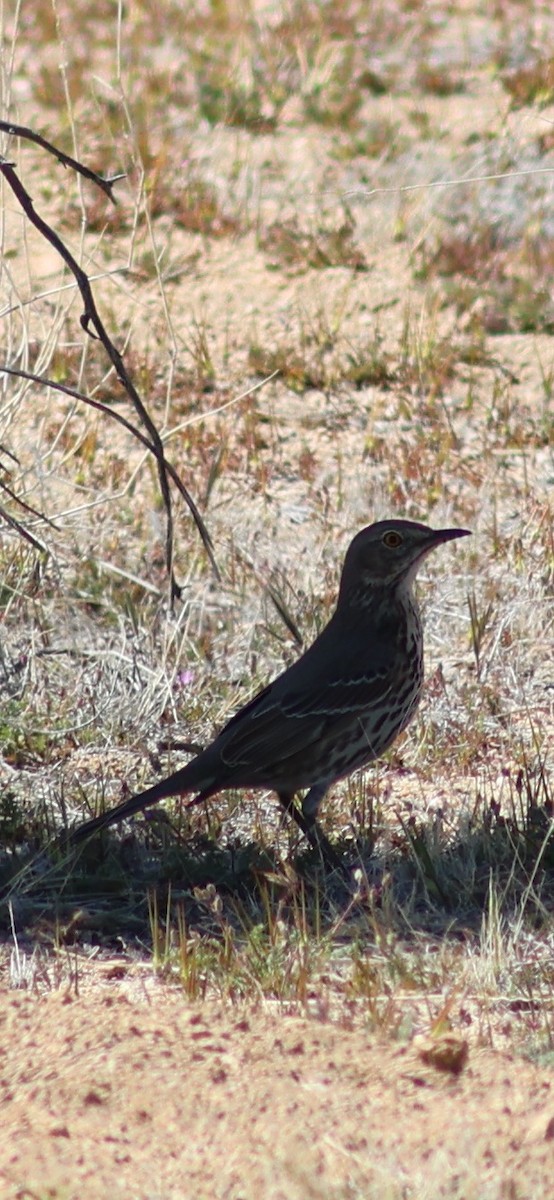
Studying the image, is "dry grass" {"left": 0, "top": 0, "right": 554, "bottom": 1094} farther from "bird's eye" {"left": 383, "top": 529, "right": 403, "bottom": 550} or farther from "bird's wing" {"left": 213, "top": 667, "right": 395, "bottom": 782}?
"bird's eye" {"left": 383, "top": 529, "right": 403, "bottom": 550}

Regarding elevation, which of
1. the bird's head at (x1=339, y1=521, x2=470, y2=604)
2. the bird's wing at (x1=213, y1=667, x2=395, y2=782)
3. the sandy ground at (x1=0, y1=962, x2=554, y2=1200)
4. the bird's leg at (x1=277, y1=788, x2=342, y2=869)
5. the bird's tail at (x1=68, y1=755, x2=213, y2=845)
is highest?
the bird's head at (x1=339, y1=521, x2=470, y2=604)

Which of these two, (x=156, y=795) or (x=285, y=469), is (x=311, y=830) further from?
(x=285, y=469)

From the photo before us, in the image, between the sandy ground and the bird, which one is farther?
the bird

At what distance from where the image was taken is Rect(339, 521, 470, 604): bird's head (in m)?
6.29

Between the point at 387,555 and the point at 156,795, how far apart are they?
1235mm

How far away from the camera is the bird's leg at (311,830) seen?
5906mm

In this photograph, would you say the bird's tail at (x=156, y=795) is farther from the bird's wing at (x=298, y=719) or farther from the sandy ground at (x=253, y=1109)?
the sandy ground at (x=253, y=1109)

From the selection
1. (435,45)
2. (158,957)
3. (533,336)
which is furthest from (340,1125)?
(435,45)

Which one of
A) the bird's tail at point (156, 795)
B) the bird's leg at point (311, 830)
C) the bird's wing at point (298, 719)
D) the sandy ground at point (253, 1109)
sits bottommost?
the sandy ground at point (253, 1109)

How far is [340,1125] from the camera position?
3992 mm

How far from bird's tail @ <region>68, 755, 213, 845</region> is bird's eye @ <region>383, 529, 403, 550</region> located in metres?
1.04

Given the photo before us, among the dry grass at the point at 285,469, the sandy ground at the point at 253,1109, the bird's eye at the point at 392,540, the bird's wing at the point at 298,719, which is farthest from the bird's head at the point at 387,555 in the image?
the sandy ground at the point at 253,1109

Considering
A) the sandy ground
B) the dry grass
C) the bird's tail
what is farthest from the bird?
the sandy ground

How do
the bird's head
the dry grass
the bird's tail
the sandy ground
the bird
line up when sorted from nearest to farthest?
the sandy ground → the dry grass → the bird's tail → the bird → the bird's head
